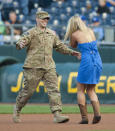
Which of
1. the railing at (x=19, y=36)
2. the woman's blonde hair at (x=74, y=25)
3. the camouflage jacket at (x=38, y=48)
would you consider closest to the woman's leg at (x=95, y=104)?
the camouflage jacket at (x=38, y=48)

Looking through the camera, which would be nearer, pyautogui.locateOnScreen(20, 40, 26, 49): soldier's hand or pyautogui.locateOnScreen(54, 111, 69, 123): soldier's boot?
pyautogui.locateOnScreen(20, 40, 26, 49): soldier's hand

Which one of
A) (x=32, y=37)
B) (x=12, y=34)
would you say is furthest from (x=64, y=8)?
(x=32, y=37)

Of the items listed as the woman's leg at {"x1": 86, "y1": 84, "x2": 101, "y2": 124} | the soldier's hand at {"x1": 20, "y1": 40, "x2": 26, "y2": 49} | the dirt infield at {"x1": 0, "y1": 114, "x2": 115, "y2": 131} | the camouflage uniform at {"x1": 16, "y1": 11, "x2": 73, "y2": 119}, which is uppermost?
the soldier's hand at {"x1": 20, "y1": 40, "x2": 26, "y2": 49}

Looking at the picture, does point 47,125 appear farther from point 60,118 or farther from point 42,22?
point 42,22

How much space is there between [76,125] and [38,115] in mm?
2329

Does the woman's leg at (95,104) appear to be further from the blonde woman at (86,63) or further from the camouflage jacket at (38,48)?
the camouflage jacket at (38,48)

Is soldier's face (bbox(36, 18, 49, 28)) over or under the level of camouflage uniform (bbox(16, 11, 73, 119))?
over

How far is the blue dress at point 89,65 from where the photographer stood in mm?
8086

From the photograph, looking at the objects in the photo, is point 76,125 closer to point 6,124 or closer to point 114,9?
point 6,124

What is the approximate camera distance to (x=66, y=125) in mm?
7922

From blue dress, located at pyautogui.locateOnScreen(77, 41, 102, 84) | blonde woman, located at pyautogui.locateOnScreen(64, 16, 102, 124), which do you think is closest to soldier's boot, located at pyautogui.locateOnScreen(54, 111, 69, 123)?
blonde woman, located at pyautogui.locateOnScreen(64, 16, 102, 124)

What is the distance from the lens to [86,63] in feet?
26.6

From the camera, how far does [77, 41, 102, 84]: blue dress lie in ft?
26.5

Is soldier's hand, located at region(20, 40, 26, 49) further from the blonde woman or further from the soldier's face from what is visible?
the blonde woman
